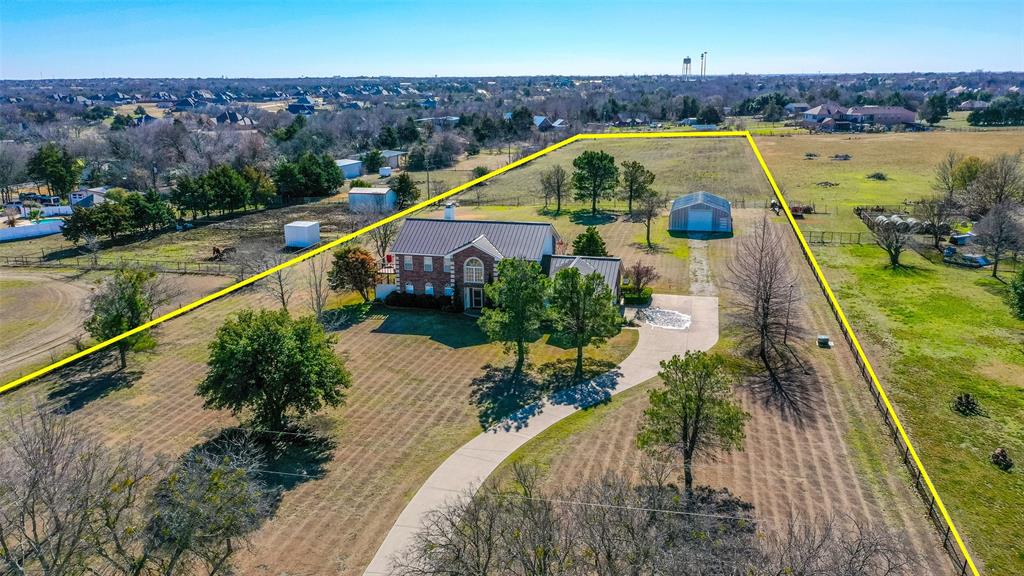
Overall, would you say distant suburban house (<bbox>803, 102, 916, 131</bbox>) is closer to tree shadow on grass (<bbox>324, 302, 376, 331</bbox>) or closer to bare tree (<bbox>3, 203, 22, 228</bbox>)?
tree shadow on grass (<bbox>324, 302, 376, 331</bbox>)

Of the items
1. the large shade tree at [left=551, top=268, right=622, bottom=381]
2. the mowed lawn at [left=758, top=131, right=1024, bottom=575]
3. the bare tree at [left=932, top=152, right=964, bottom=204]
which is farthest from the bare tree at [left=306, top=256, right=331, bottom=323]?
the bare tree at [left=932, top=152, right=964, bottom=204]

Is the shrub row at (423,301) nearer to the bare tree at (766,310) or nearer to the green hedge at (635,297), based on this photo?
the green hedge at (635,297)

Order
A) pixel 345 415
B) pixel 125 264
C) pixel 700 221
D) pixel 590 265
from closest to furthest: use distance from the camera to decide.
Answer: pixel 345 415 → pixel 590 265 → pixel 125 264 → pixel 700 221

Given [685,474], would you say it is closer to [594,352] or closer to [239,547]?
[594,352]

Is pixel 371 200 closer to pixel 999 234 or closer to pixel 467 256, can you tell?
pixel 467 256

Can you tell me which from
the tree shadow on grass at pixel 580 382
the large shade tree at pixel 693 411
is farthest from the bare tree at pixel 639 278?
the large shade tree at pixel 693 411

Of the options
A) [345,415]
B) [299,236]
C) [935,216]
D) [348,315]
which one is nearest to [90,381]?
[345,415]
